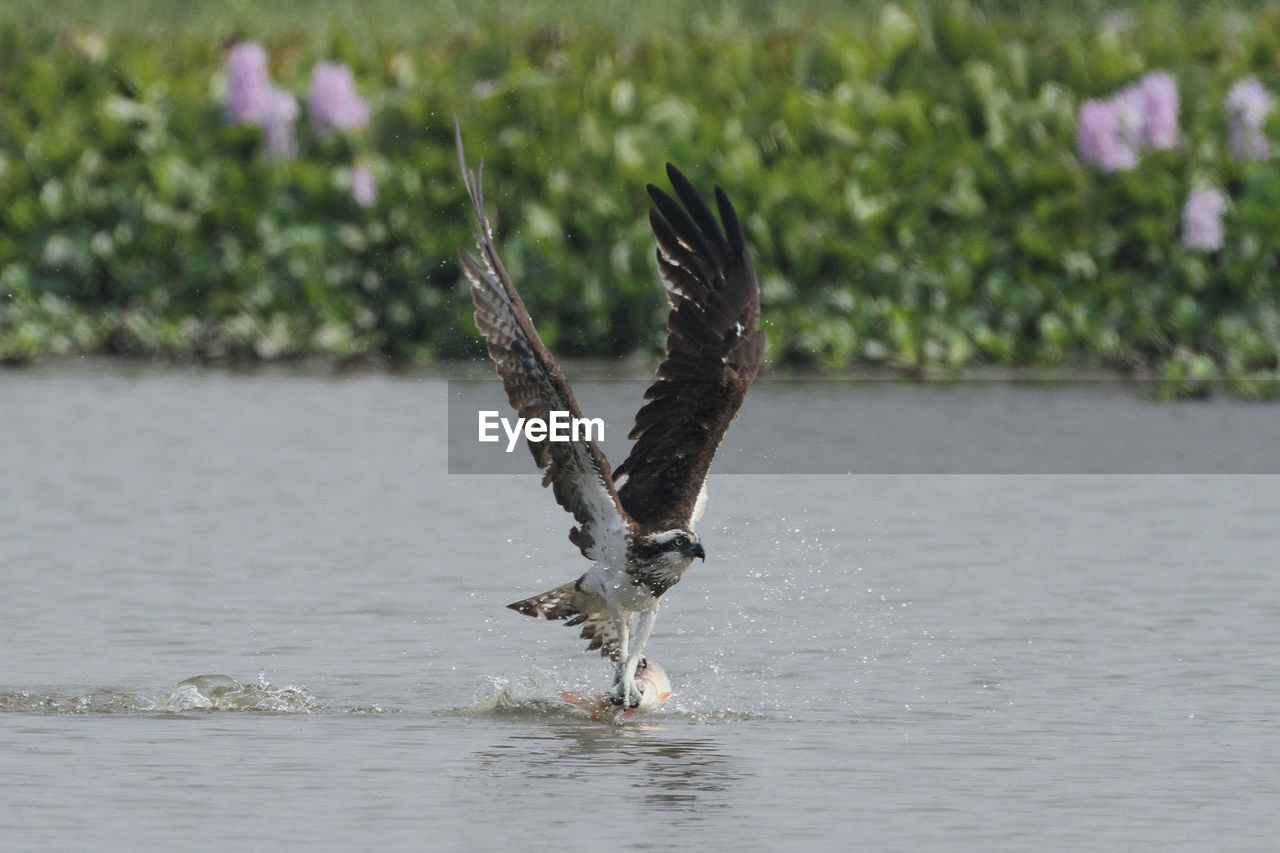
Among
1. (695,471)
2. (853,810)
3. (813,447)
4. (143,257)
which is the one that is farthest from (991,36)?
(853,810)

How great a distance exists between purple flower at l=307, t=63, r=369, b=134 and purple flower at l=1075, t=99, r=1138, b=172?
5.06m

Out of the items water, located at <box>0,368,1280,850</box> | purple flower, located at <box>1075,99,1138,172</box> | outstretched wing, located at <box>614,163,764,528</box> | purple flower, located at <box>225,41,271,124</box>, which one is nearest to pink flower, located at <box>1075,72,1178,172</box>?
purple flower, located at <box>1075,99,1138,172</box>

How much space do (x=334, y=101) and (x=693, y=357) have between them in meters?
9.18

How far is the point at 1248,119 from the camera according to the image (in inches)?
693

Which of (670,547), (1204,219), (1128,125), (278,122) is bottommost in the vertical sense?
(670,547)

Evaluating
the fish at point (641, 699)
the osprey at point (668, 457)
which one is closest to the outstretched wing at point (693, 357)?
the osprey at point (668, 457)

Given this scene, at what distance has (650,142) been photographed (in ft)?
58.3

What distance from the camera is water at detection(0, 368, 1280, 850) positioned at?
24.8 feet

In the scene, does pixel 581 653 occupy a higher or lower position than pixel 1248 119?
lower

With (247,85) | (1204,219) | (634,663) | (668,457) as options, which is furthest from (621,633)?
(247,85)

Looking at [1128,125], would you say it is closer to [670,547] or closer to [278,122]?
[278,122]

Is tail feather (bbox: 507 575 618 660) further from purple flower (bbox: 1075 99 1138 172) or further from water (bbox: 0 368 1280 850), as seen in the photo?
purple flower (bbox: 1075 99 1138 172)

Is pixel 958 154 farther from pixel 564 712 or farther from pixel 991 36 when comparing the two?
pixel 564 712

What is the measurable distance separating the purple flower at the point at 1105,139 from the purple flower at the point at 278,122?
5538mm
